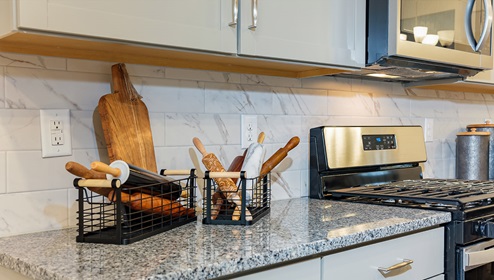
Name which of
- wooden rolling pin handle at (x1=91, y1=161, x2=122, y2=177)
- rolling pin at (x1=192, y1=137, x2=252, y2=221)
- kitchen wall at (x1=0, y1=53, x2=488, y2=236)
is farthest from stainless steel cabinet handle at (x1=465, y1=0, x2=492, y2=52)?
wooden rolling pin handle at (x1=91, y1=161, x2=122, y2=177)

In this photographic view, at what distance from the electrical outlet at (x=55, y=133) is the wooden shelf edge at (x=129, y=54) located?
15 cm

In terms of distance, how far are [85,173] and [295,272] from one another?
1.71ft

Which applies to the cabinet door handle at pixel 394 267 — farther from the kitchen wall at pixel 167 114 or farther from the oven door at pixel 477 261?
the kitchen wall at pixel 167 114

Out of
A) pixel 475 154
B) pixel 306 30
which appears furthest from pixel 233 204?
pixel 475 154

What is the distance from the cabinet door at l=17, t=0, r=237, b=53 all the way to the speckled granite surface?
1.50 ft

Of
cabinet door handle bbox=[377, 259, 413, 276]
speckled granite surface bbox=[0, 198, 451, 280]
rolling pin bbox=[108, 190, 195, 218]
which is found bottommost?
cabinet door handle bbox=[377, 259, 413, 276]

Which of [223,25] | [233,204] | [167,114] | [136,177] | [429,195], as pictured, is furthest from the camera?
[429,195]

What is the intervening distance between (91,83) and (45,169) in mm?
261

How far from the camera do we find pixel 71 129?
1.37 metres

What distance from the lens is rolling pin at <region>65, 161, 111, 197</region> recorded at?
1.13 m

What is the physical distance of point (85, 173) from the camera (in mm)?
1166

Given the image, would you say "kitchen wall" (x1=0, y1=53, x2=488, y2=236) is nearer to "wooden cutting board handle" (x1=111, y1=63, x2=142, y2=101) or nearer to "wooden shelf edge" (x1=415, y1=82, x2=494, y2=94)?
"wooden cutting board handle" (x1=111, y1=63, x2=142, y2=101)

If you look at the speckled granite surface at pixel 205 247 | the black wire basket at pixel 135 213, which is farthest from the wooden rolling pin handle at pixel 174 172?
the speckled granite surface at pixel 205 247

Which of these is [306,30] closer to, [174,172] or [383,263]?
[174,172]
